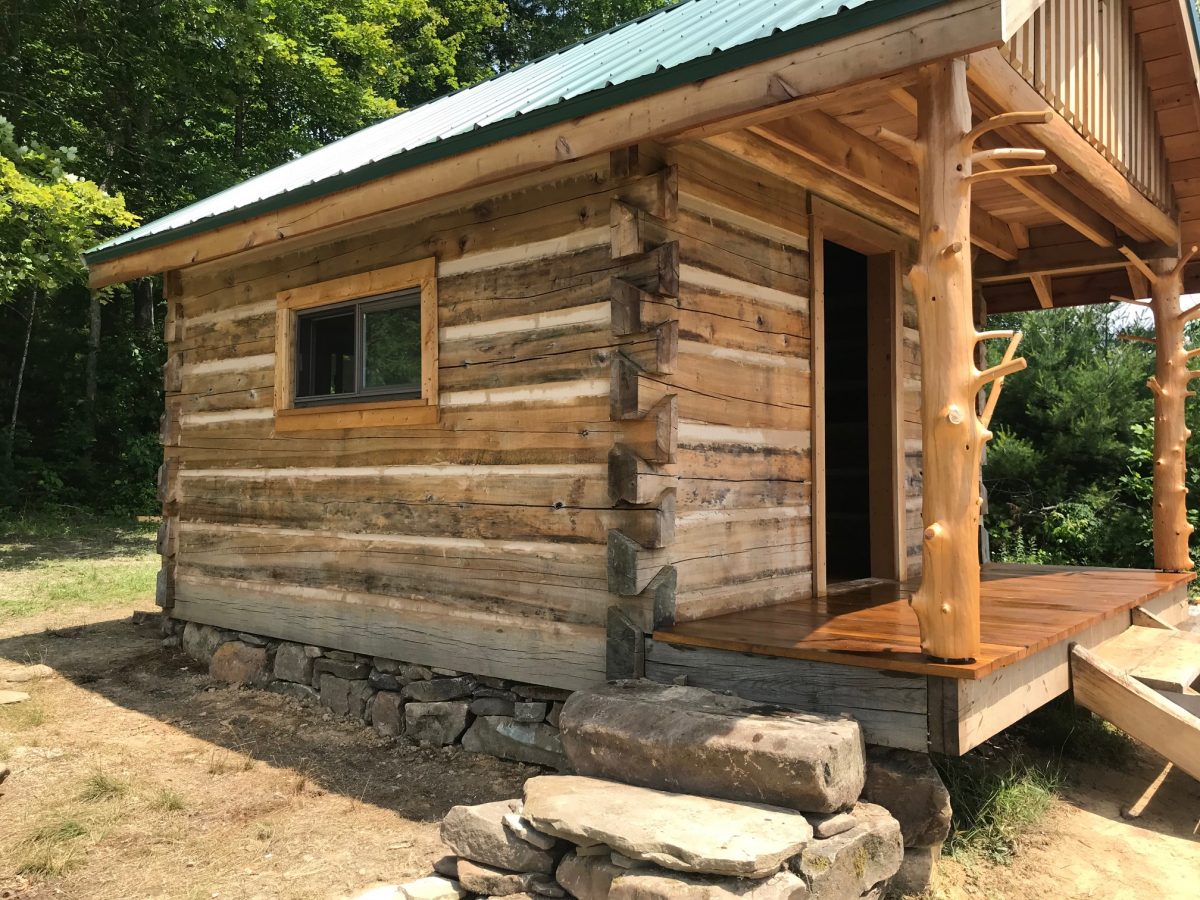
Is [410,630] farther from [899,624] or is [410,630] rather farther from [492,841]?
[899,624]

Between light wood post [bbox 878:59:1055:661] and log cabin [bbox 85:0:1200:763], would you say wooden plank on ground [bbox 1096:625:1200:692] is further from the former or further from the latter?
light wood post [bbox 878:59:1055:661]

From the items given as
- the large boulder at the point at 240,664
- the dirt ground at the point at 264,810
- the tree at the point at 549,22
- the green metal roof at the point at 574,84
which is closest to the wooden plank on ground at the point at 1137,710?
the dirt ground at the point at 264,810

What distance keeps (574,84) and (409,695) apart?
375cm

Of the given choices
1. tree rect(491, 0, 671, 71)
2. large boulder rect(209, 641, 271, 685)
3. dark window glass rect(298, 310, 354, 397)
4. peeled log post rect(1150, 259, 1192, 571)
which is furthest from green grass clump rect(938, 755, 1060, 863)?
tree rect(491, 0, 671, 71)

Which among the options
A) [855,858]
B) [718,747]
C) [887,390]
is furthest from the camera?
[887,390]

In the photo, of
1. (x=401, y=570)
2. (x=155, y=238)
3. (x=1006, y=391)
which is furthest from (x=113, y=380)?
(x=1006, y=391)

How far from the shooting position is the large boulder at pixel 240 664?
695 cm

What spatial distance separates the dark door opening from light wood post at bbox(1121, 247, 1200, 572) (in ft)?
6.62

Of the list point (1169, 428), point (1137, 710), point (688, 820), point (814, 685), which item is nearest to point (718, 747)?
point (688, 820)

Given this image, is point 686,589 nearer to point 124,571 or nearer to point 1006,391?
point 124,571

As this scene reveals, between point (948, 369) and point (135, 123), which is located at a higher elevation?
point (135, 123)

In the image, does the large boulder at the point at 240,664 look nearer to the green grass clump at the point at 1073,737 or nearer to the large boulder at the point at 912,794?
the large boulder at the point at 912,794

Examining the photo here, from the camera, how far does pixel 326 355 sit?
22.1ft

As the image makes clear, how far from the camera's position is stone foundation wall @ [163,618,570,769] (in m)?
5.20
